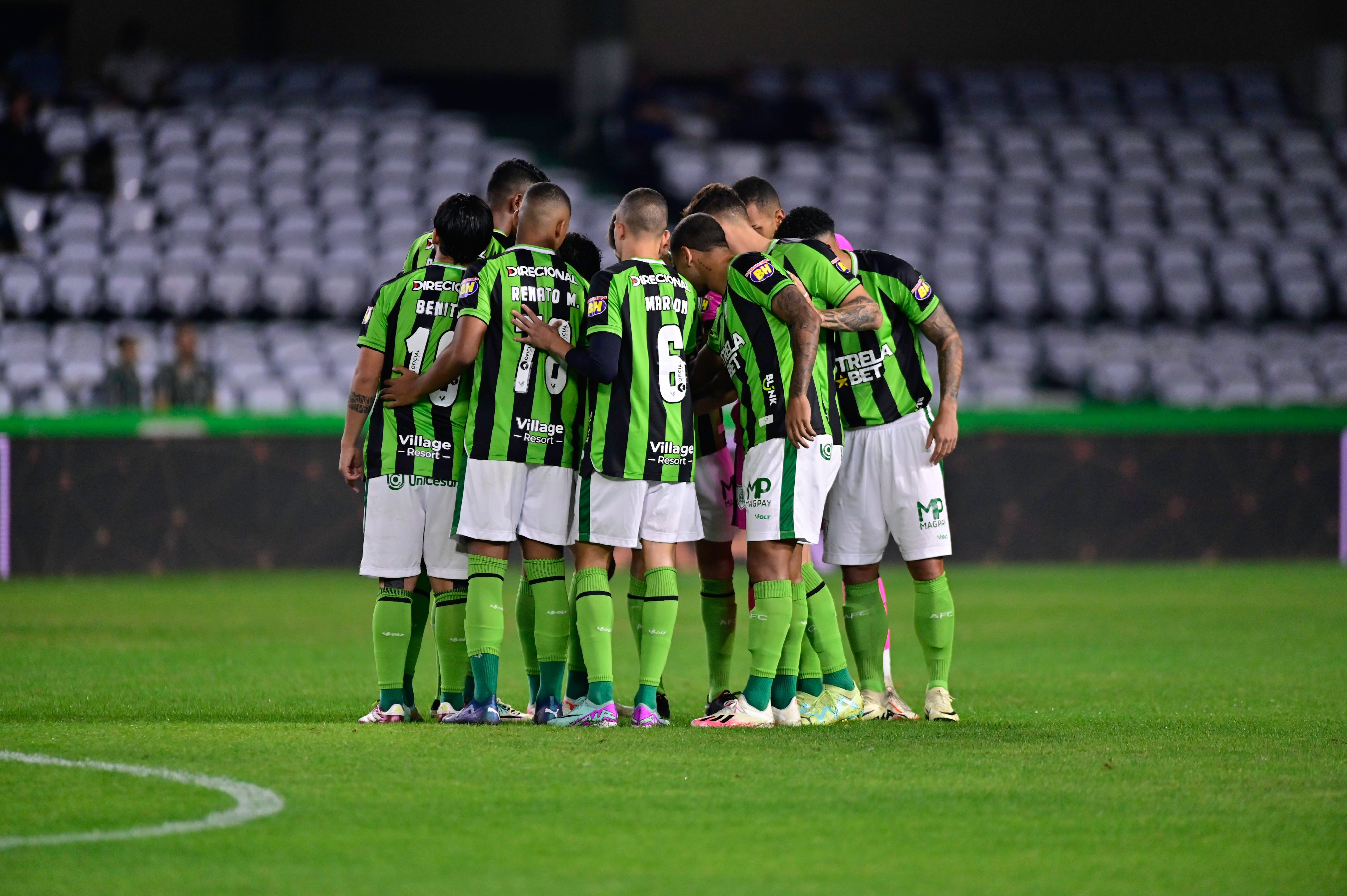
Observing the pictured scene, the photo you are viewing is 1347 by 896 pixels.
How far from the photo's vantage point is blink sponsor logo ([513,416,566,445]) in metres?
6.55

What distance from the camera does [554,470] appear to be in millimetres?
6586

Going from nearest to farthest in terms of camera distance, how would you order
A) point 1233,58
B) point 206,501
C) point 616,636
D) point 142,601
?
point 616,636, point 142,601, point 206,501, point 1233,58

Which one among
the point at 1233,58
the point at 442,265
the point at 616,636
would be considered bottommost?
the point at 616,636

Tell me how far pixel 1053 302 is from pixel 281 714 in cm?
1548

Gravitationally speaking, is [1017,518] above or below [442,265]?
below

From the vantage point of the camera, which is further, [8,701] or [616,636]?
[616,636]

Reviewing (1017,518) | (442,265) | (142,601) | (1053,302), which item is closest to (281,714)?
(442,265)

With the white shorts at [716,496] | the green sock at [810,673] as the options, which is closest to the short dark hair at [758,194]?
the white shorts at [716,496]

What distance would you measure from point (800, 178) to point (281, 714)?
16013mm

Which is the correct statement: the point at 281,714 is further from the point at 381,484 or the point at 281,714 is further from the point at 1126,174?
the point at 1126,174

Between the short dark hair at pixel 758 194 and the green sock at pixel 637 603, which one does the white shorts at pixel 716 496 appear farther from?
the short dark hair at pixel 758 194

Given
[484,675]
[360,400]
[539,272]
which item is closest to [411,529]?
[360,400]

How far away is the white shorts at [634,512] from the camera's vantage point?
21.1ft

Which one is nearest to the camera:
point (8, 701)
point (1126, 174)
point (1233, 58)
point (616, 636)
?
point (8, 701)
